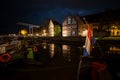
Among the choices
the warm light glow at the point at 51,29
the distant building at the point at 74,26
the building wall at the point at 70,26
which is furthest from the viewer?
the warm light glow at the point at 51,29

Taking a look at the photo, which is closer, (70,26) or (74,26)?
(74,26)

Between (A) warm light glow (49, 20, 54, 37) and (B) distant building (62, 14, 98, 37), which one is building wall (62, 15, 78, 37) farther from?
(A) warm light glow (49, 20, 54, 37)

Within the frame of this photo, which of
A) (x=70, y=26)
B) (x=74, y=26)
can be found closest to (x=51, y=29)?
(x=70, y=26)

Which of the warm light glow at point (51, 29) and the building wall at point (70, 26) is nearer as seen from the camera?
the building wall at point (70, 26)

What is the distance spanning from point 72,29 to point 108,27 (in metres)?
15.4

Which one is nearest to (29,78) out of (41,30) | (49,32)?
(49,32)

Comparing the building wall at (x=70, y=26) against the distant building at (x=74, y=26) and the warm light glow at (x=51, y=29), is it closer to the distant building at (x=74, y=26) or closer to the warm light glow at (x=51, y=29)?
the distant building at (x=74, y=26)

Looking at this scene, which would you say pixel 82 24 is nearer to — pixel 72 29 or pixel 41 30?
pixel 72 29

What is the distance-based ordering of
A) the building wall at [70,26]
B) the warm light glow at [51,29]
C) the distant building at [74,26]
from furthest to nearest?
the warm light glow at [51,29] → the building wall at [70,26] → the distant building at [74,26]

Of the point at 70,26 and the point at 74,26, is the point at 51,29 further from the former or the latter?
the point at 74,26

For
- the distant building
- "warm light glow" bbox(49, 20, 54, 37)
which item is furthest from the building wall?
"warm light glow" bbox(49, 20, 54, 37)

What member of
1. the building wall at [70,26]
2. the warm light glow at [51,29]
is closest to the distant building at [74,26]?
the building wall at [70,26]

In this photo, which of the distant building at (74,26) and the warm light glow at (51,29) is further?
the warm light glow at (51,29)

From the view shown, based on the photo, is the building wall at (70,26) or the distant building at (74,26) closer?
the distant building at (74,26)
